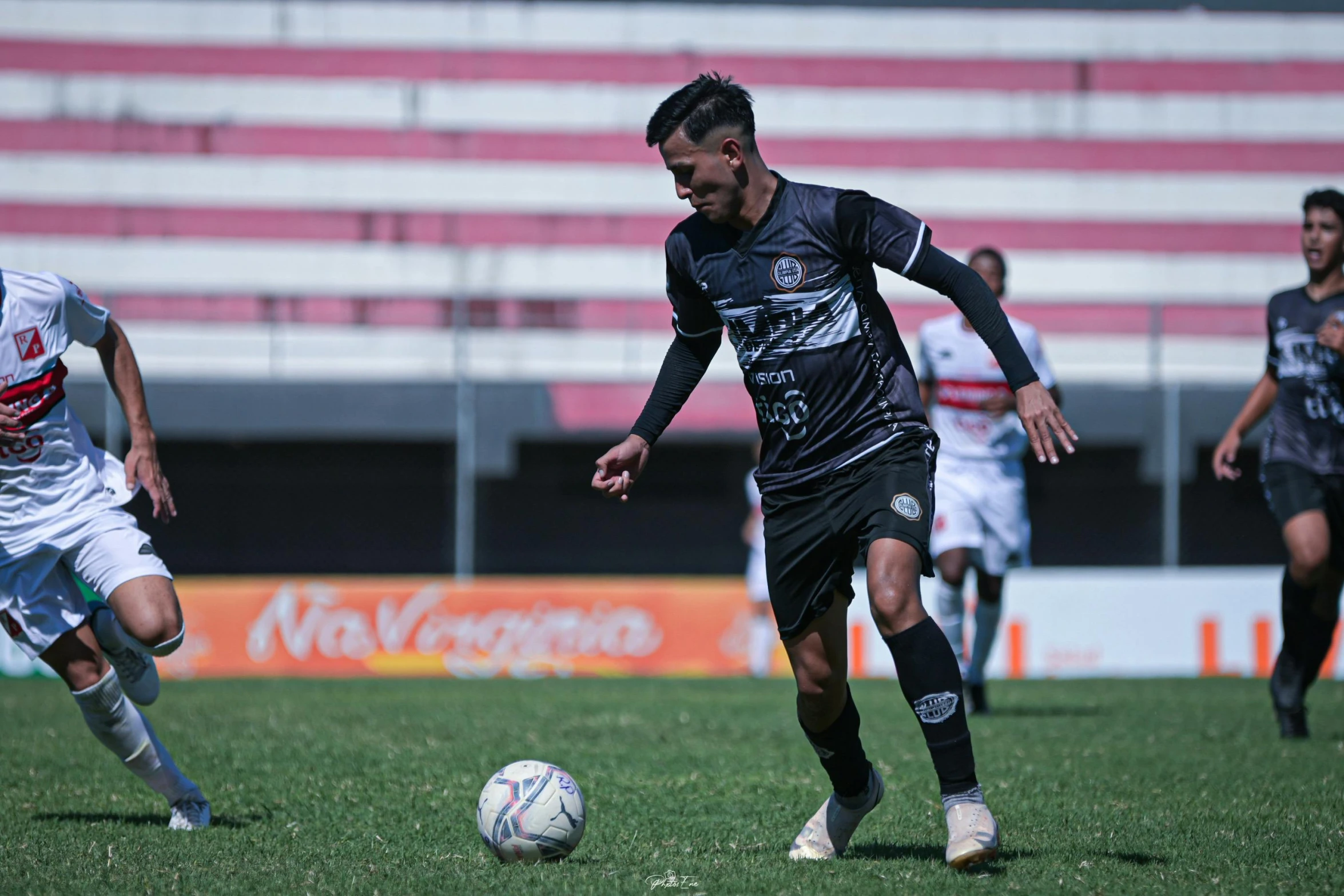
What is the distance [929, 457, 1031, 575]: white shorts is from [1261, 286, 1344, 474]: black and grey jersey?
1.53 meters

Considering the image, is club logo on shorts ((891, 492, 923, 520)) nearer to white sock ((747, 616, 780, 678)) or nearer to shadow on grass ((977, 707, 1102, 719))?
shadow on grass ((977, 707, 1102, 719))

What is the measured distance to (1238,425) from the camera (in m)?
7.64

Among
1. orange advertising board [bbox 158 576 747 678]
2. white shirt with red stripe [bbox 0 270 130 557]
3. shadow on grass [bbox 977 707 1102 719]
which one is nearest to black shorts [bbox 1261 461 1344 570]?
shadow on grass [bbox 977 707 1102 719]


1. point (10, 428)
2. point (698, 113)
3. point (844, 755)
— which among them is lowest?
point (844, 755)

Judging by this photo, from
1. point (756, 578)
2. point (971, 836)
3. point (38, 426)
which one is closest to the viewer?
point (971, 836)

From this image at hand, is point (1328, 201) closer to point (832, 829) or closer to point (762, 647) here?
point (832, 829)

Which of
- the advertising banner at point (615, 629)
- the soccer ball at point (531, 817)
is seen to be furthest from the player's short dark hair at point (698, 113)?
the advertising banner at point (615, 629)

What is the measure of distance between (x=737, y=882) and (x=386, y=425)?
14.9 m

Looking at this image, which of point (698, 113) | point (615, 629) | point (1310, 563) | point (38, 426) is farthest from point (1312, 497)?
point (615, 629)

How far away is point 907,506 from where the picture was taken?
4.06m

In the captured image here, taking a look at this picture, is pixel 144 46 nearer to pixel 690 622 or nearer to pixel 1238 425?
pixel 690 622

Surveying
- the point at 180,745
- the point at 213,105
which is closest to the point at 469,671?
the point at 180,745

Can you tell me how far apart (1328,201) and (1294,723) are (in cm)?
262

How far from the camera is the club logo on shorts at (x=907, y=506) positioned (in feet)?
13.3
